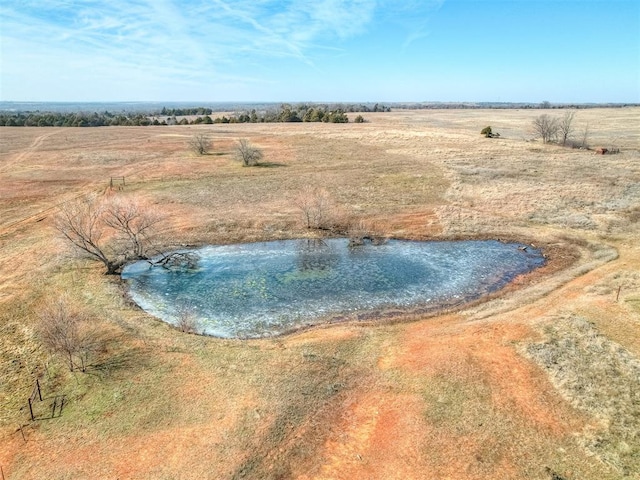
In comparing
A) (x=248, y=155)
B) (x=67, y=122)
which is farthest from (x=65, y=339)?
(x=67, y=122)

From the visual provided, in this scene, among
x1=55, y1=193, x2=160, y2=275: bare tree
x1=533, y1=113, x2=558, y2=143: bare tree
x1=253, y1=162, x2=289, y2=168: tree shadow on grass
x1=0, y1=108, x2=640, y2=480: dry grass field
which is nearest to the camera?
x1=0, y1=108, x2=640, y2=480: dry grass field

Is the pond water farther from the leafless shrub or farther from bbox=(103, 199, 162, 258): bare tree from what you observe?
the leafless shrub

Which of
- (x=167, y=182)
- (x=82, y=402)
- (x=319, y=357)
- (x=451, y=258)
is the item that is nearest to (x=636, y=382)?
(x=319, y=357)

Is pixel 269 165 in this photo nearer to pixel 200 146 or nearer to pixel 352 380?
pixel 200 146

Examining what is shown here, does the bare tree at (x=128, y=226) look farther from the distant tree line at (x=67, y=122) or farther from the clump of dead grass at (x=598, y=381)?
the distant tree line at (x=67, y=122)

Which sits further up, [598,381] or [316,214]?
[316,214]

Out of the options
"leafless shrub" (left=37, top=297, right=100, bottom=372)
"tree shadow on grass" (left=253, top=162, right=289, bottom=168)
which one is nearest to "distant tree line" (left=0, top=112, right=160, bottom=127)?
"tree shadow on grass" (left=253, top=162, right=289, bottom=168)

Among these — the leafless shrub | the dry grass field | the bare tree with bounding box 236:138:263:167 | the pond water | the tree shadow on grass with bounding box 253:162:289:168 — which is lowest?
the pond water
